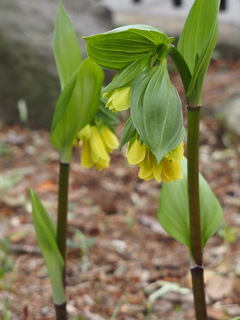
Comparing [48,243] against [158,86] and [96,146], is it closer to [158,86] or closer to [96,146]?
[96,146]

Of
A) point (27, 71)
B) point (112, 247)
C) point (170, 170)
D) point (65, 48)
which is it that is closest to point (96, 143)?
point (65, 48)

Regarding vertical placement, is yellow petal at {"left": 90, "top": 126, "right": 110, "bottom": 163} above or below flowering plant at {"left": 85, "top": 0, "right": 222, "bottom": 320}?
below

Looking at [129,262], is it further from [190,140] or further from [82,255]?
[190,140]

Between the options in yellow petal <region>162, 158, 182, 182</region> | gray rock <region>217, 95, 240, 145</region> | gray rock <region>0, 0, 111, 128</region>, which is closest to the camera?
yellow petal <region>162, 158, 182, 182</region>

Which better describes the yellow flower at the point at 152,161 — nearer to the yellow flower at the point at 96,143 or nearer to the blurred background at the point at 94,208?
the yellow flower at the point at 96,143

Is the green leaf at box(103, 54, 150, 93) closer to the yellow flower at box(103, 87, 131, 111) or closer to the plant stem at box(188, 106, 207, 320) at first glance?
the yellow flower at box(103, 87, 131, 111)

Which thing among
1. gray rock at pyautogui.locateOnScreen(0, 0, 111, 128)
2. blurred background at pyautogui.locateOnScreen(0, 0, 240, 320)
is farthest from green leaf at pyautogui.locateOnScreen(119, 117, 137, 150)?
gray rock at pyautogui.locateOnScreen(0, 0, 111, 128)

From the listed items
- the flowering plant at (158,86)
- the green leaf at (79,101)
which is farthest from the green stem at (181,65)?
the green leaf at (79,101)
